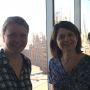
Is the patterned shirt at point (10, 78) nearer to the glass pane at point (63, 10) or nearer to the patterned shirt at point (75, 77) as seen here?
the patterned shirt at point (75, 77)

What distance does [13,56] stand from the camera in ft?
5.90

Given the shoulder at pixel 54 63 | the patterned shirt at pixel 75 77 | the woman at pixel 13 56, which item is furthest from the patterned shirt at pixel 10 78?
the shoulder at pixel 54 63

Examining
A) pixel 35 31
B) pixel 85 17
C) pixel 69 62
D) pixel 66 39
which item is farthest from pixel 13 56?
pixel 85 17

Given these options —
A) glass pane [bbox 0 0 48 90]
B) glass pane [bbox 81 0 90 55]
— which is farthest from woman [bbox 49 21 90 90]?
glass pane [bbox 81 0 90 55]

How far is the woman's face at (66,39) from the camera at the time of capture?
86.6 inches

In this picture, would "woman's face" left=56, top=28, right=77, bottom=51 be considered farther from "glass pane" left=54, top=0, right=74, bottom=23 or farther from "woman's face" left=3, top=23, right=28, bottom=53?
"glass pane" left=54, top=0, right=74, bottom=23

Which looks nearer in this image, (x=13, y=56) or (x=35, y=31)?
(x=13, y=56)

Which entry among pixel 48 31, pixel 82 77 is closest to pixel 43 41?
pixel 48 31

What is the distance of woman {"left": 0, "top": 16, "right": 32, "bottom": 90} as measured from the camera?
168 cm

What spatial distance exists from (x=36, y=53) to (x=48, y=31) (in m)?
0.45

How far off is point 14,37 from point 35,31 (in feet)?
3.93

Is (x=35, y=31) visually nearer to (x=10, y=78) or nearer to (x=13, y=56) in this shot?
(x=13, y=56)

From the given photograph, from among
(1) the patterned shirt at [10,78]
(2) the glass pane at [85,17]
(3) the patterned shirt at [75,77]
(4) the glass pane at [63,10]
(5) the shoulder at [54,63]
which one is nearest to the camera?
(1) the patterned shirt at [10,78]

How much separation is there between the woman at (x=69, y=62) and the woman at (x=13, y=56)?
522mm
